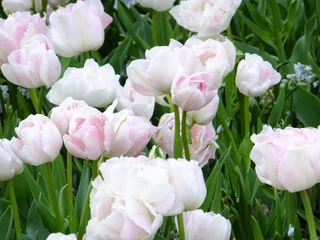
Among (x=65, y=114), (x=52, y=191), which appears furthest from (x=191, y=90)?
(x=52, y=191)

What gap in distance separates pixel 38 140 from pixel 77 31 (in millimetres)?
503

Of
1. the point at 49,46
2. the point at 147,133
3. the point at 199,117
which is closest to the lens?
the point at 147,133

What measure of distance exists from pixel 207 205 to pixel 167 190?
480mm

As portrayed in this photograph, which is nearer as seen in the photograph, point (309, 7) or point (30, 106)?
point (30, 106)

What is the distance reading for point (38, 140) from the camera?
110 centimetres

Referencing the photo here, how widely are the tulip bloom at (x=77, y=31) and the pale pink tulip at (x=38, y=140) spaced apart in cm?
47

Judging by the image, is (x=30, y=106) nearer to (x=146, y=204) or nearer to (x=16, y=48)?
(x=16, y=48)

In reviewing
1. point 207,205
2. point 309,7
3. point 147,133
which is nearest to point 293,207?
point 207,205

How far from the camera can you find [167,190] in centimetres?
88

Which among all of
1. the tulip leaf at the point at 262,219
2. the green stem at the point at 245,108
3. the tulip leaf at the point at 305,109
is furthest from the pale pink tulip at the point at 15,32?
the tulip leaf at the point at 305,109

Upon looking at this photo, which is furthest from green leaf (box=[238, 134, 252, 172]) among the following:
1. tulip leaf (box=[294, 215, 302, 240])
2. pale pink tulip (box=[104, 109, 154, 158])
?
pale pink tulip (box=[104, 109, 154, 158])

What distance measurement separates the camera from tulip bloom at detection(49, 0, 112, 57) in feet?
5.16

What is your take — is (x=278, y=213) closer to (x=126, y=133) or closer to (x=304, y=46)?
(x=126, y=133)

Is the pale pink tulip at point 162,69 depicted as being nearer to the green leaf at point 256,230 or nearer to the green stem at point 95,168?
the green stem at point 95,168
